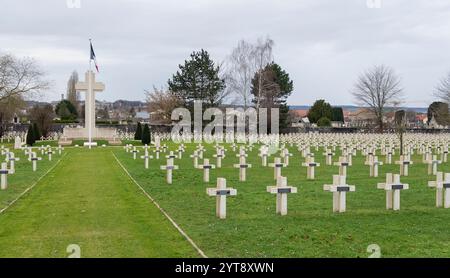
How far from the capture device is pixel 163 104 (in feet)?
225

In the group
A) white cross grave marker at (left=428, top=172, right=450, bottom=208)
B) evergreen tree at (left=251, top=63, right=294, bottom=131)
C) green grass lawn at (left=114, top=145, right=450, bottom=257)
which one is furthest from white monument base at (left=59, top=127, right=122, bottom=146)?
white cross grave marker at (left=428, top=172, right=450, bottom=208)

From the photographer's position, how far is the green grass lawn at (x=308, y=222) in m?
8.17

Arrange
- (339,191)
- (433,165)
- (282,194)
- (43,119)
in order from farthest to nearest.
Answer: (43,119), (433,165), (339,191), (282,194)

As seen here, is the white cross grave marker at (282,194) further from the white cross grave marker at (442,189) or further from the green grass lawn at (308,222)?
the white cross grave marker at (442,189)

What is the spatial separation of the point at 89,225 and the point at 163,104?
194ft

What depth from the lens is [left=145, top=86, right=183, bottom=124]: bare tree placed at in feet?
219

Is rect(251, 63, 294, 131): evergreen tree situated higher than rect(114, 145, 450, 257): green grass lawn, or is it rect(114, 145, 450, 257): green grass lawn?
rect(251, 63, 294, 131): evergreen tree

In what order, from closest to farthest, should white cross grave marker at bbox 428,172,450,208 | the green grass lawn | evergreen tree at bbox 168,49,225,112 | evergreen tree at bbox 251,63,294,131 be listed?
the green grass lawn → white cross grave marker at bbox 428,172,450,208 → evergreen tree at bbox 251,63,294,131 → evergreen tree at bbox 168,49,225,112

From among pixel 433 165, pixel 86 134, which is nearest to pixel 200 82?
pixel 86 134

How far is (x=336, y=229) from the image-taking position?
965 cm

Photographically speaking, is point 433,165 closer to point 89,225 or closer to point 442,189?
point 442,189

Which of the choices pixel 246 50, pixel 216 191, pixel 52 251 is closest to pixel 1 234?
pixel 52 251

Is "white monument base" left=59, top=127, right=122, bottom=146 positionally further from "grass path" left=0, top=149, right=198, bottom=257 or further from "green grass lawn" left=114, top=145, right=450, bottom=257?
"grass path" left=0, top=149, right=198, bottom=257

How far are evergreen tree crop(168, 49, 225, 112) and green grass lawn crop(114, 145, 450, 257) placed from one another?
47.3 meters
